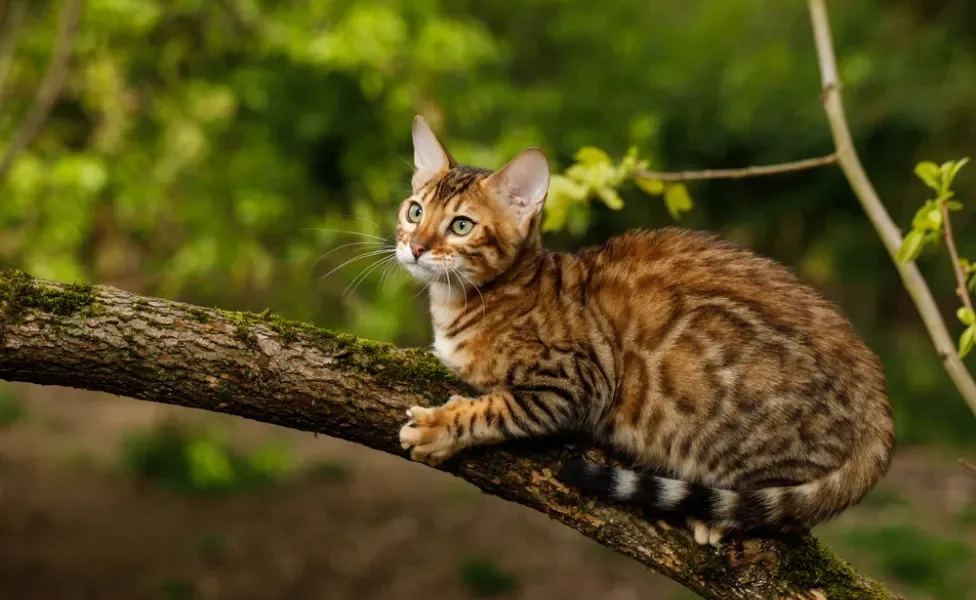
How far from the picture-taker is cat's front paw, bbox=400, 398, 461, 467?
268cm

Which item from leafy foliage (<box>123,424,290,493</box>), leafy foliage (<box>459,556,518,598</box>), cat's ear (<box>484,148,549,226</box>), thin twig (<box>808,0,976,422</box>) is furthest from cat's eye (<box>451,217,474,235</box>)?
leafy foliage (<box>123,424,290,493</box>)

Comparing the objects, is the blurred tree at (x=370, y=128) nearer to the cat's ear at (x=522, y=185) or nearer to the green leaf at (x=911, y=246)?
the cat's ear at (x=522, y=185)

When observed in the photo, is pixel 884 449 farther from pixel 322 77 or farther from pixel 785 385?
pixel 322 77

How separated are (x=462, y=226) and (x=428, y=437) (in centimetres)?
81

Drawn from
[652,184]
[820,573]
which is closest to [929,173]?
[652,184]

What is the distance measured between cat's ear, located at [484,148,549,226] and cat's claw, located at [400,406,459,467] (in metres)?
0.81

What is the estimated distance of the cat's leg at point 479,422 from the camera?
2689 mm

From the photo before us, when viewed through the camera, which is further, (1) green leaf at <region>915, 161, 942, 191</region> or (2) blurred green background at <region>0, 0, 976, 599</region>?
(2) blurred green background at <region>0, 0, 976, 599</region>

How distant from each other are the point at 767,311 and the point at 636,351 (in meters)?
0.40

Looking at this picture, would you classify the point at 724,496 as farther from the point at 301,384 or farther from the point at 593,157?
the point at 593,157

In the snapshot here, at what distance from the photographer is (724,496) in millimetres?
2658

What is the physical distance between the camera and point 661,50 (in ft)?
29.7

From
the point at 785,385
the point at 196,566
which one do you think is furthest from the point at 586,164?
the point at 196,566

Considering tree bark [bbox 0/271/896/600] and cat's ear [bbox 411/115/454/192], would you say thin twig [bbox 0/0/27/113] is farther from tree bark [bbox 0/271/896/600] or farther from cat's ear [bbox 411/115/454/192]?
tree bark [bbox 0/271/896/600]
